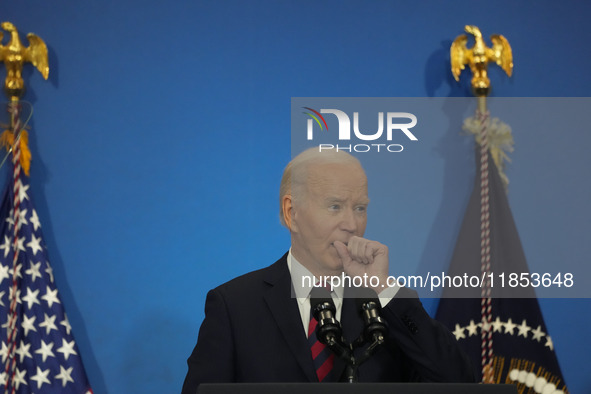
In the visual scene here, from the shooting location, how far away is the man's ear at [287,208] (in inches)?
90.6

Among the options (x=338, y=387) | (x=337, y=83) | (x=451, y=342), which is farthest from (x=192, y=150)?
(x=338, y=387)

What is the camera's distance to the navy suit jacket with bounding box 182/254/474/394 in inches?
78.8

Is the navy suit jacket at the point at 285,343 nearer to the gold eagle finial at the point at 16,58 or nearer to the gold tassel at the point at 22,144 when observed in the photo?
the gold tassel at the point at 22,144

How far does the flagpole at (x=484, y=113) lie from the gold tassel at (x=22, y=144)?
222cm

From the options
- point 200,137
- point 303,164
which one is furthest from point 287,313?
→ point 200,137

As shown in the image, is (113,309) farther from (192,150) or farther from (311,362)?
(311,362)

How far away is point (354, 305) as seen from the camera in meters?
A: 2.10

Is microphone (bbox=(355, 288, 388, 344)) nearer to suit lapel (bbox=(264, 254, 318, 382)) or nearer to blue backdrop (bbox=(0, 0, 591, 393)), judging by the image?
suit lapel (bbox=(264, 254, 318, 382))

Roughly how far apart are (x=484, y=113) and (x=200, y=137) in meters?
1.47

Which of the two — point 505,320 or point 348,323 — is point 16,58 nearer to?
point 348,323

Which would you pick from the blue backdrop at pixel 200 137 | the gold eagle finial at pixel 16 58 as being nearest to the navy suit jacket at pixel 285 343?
the blue backdrop at pixel 200 137

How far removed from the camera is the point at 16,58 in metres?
3.63

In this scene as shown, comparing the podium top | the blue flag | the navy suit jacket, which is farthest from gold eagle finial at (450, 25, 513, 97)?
the podium top

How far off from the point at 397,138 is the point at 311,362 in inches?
35.5
